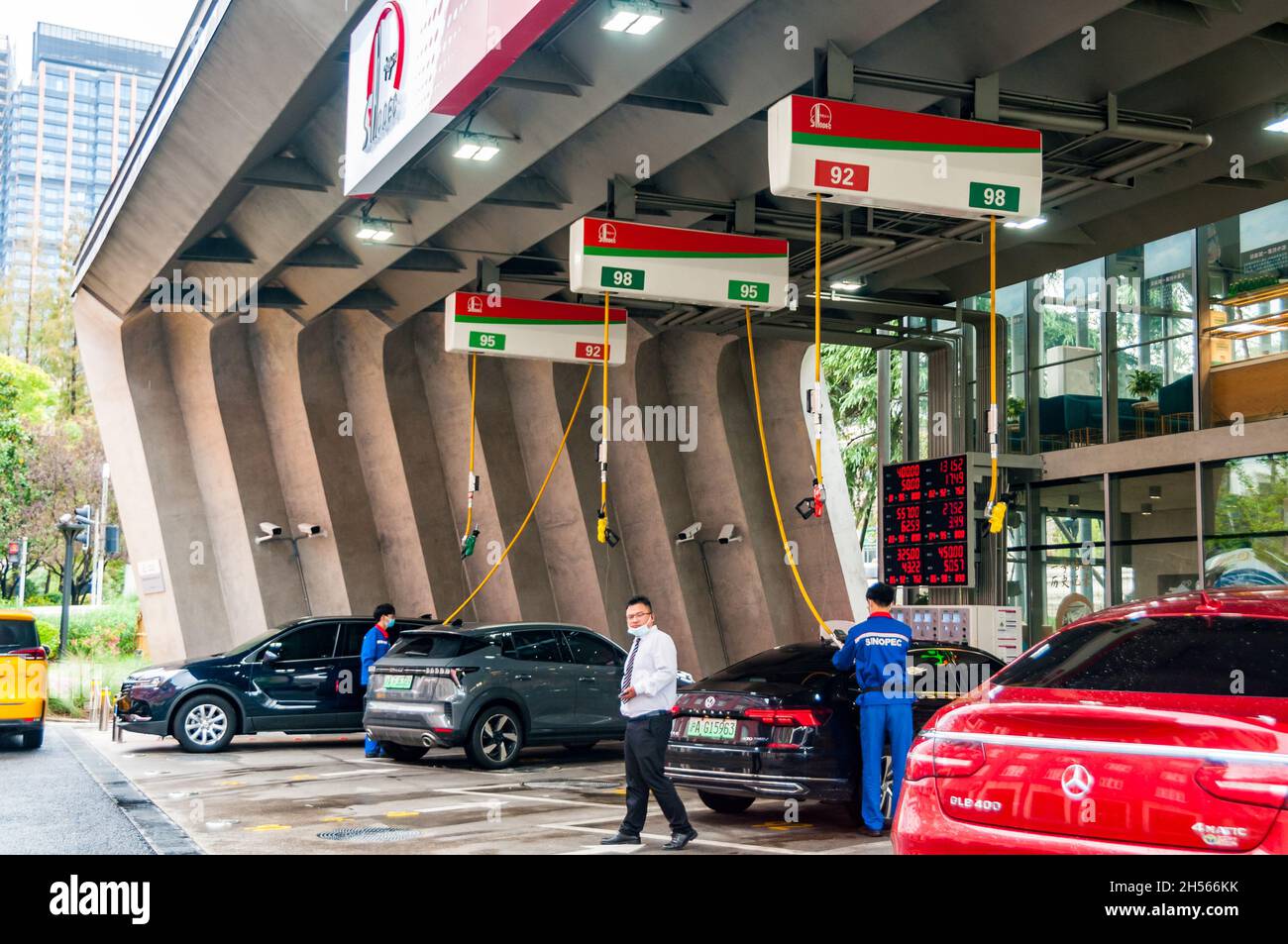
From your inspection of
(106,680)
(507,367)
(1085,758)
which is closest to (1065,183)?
(1085,758)

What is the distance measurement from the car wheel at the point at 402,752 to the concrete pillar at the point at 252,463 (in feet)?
27.0

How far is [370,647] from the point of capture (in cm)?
1544

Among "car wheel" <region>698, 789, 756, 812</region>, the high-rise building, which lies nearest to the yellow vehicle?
"car wheel" <region>698, 789, 756, 812</region>

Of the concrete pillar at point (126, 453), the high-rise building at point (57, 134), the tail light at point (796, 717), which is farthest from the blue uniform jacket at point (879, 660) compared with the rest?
the high-rise building at point (57, 134)

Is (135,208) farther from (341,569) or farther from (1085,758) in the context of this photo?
(1085,758)

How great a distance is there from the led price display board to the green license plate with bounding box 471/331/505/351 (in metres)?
5.69

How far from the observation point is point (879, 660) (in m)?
8.98

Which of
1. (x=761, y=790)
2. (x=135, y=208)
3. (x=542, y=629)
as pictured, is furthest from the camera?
(x=135, y=208)

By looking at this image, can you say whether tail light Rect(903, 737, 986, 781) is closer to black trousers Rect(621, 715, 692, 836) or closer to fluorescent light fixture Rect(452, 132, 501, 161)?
black trousers Rect(621, 715, 692, 836)

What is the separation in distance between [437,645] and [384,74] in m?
5.90

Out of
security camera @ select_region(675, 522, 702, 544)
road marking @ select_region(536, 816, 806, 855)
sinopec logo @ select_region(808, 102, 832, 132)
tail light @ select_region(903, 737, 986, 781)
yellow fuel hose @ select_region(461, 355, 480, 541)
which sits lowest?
road marking @ select_region(536, 816, 806, 855)

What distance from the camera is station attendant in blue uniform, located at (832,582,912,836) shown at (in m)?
8.94

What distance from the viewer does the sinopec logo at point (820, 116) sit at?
9492mm

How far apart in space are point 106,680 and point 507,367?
962cm
